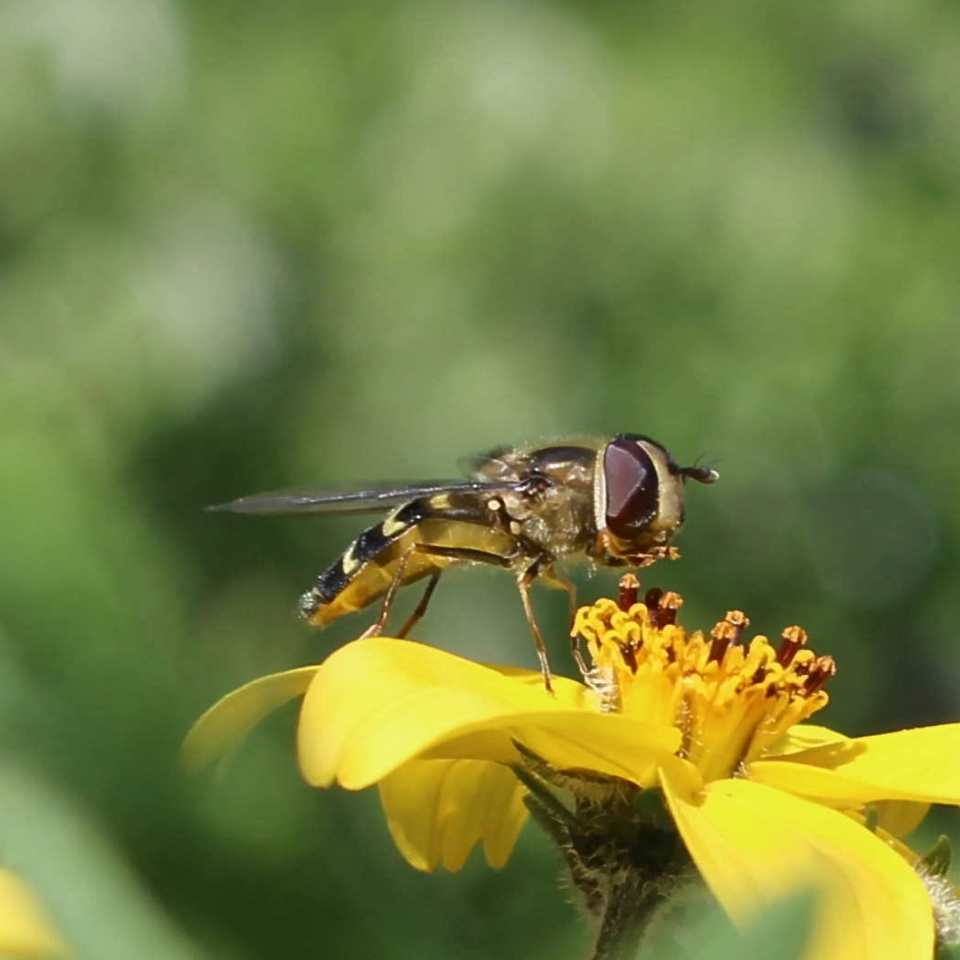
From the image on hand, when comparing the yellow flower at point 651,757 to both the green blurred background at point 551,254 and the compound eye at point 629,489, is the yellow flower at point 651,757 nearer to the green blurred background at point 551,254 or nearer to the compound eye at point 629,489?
the compound eye at point 629,489

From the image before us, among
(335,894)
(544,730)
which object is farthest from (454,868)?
(544,730)

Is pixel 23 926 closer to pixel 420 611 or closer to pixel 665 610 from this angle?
pixel 665 610

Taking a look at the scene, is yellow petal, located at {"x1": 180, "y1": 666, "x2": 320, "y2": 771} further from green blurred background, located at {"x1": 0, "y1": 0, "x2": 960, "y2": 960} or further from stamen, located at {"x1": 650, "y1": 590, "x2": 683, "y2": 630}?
green blurred background, located at {"x1": 0, "y1": 0, "x2": 960, "y2": 960}

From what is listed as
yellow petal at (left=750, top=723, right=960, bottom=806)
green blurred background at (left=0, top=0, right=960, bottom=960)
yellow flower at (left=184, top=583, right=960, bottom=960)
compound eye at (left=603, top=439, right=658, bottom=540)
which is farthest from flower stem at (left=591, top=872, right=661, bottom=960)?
green blurred background at (left=0, top=0, right=960, bottom=960)

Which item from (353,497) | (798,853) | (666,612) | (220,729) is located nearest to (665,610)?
(666,612)

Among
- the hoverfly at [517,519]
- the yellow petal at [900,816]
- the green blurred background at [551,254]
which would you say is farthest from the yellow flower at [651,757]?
the green blurred background at [551,254]
